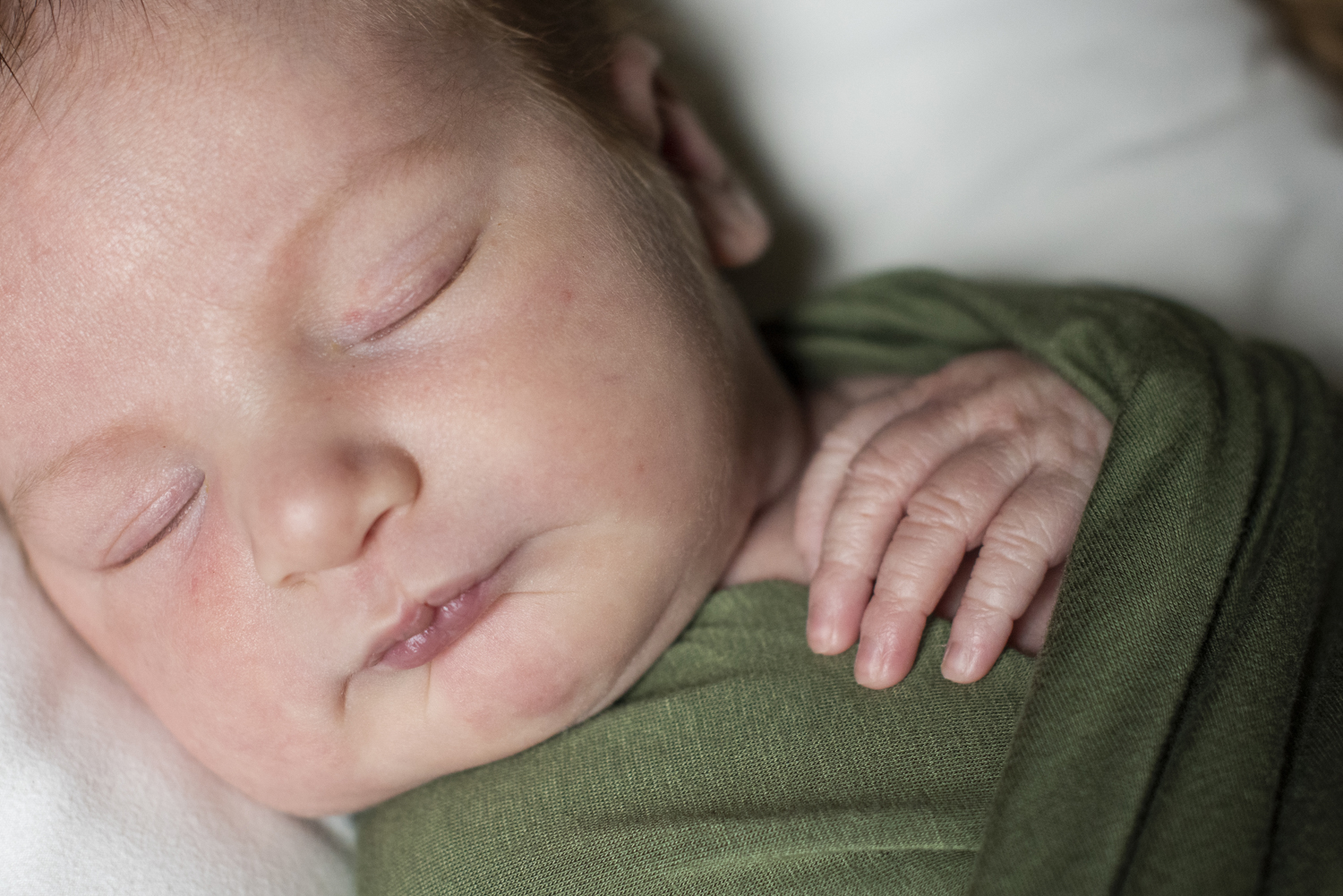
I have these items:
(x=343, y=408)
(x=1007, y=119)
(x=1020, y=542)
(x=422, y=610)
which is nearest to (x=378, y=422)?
(x=343, y=408)

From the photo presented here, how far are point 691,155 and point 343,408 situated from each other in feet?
2.28

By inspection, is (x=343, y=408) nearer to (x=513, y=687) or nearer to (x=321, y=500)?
(x=321, y=500)

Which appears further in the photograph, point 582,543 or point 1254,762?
point 582,543

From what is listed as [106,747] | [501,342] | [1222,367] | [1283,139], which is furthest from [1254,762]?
[1283,139]

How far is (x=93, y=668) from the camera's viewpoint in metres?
1.15

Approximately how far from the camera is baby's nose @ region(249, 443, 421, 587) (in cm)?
89

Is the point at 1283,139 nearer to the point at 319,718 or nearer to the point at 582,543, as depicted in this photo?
the point at 582,543

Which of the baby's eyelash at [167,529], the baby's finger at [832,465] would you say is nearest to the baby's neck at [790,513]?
the baby's finger at [832,465]

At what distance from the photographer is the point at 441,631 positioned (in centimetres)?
100

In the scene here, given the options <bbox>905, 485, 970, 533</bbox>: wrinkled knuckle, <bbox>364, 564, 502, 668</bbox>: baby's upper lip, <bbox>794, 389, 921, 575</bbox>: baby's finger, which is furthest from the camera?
<bbox>794, 389, 921, 575</bbox>: baby's finger

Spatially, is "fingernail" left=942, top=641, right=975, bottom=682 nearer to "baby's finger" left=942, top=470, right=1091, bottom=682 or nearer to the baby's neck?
"baby's finger" left=942, top=470, right=1091, bottom=682

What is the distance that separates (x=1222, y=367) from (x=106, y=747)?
125 cm

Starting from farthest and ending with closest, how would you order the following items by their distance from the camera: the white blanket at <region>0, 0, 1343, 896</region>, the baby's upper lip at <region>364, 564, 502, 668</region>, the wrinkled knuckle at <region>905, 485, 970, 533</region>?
the white blanket at <region>0, 0, 1343, 896</region> < the wrinkled knuckle at <region>905, 485, 970, 533</region> < the baby's upper lip at <region>364, 564, 502, 668</region>

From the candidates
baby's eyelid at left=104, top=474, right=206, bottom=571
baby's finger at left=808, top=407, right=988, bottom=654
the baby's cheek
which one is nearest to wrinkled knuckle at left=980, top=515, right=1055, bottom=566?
baby's finger at left=808, top=407, right=988, bottom=654
